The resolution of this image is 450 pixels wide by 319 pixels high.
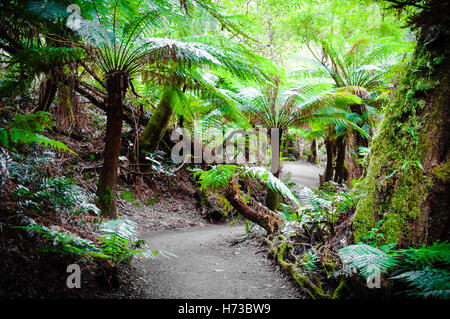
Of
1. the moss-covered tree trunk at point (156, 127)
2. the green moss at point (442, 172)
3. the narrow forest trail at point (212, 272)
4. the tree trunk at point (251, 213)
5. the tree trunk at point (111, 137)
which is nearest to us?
the green moss at point (442, 172)

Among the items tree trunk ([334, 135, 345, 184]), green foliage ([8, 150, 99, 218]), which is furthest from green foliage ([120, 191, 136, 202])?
tree trunk ([334, 135, 345, 184])

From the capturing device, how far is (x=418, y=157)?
186 cm

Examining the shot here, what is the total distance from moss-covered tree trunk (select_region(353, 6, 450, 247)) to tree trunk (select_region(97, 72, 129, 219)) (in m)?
2.59

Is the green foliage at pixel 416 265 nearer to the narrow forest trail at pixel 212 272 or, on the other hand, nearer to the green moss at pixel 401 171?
the green moss at pixel 401 171

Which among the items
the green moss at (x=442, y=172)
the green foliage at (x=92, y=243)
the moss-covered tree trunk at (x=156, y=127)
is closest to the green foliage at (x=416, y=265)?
the green moss at (x=442, y=172)

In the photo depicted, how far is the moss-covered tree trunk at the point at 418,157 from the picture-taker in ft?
5.53

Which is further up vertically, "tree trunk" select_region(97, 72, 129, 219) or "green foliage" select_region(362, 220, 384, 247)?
"tree trunk" select_region(97, 72, 129, 219)

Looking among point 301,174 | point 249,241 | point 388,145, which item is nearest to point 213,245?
point 249,241

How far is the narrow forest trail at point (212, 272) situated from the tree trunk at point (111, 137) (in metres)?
0.78

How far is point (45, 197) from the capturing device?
76.0 inches

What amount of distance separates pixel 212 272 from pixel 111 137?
183 cm

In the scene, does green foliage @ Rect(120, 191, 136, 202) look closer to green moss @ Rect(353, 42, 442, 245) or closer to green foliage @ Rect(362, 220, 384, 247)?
green moss @ Rect(353, 42, 442, 245)

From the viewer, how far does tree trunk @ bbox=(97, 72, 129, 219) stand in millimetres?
2926

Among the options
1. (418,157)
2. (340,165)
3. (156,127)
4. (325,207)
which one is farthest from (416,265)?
(340,165)
